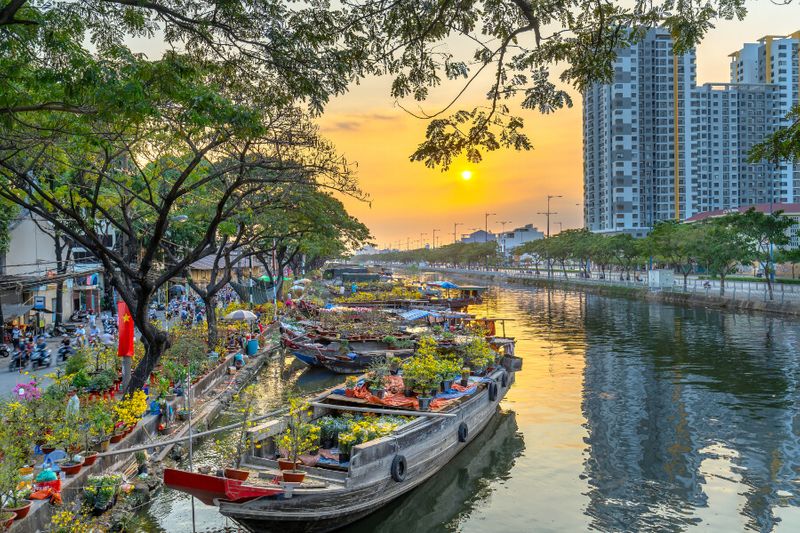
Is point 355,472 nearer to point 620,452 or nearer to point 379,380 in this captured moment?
point 379,380

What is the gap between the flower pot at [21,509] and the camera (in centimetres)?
859

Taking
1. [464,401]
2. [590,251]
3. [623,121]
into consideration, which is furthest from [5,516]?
[623,121]

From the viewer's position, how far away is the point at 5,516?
8.38m

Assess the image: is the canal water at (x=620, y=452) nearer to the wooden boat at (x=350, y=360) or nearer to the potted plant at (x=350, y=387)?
the wooden boat at (x=350, y=360)

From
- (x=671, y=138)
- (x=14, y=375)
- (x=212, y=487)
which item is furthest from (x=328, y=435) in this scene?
(x=671, y=138)

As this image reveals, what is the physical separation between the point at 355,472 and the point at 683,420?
12.5 meters

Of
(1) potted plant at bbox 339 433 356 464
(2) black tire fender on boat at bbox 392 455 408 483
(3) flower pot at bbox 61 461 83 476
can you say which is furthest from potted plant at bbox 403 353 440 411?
(3) flower pot at bbox 61 461 83 476

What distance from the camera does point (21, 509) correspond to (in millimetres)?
8750

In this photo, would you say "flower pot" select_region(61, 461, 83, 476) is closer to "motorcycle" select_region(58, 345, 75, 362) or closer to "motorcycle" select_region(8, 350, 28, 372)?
"motorcycle" select_region(8, 350, 28, 372)

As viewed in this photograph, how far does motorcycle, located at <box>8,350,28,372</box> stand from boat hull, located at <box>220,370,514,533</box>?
15844 millimetres

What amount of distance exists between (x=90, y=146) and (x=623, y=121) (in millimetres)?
126895

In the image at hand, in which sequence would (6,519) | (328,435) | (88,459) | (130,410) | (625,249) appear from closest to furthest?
(6,519), (88,459), (328,435), (130,410), (625,249)

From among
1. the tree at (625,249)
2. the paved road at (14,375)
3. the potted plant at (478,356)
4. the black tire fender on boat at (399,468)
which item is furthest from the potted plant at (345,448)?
the tree at (625,249)

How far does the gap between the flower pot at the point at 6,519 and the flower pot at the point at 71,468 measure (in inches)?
84.4
